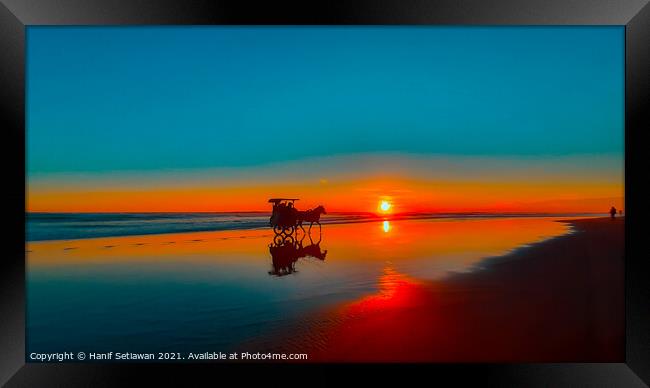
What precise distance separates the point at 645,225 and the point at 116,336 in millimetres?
4582

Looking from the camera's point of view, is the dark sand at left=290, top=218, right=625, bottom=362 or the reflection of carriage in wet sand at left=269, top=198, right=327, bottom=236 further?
the reflection of carriage in wet sand at left=269, top=198, right=327, bottom=236

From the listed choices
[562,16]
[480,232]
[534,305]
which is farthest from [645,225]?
[480,232]

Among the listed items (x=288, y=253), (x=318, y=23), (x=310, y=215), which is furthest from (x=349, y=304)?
(x=318, y=23)

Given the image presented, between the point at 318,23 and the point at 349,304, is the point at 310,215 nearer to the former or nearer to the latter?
the point at 349,304

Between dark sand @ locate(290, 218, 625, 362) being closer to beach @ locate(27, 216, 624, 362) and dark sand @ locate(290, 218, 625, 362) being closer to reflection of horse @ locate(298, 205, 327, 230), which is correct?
beach @ locate(27, 216, 624, 362)

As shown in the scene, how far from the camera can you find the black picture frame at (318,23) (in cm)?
321

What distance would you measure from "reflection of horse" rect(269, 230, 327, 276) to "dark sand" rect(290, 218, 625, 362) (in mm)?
1295

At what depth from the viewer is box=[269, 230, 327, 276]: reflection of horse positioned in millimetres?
5105

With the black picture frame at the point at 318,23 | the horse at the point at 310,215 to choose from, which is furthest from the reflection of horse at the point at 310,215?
the black picture frame at the point at 318,23

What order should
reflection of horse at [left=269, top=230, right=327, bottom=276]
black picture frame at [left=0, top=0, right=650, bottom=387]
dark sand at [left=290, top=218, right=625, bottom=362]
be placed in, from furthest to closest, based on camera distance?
reflection of horse at [left=269, top=230, right=327, bottom=276]
dark sand at [left=290, top=218, right=625, bottom=362]
black picture frame at [left=0, top=0, right=650, bottom=387]

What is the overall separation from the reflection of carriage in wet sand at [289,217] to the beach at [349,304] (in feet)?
1.00

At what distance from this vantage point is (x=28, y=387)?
327 cm

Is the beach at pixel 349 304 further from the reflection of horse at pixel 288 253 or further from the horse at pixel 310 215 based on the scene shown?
the horse at pixel 310 215

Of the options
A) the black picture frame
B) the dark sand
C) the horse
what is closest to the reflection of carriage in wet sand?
the horse
